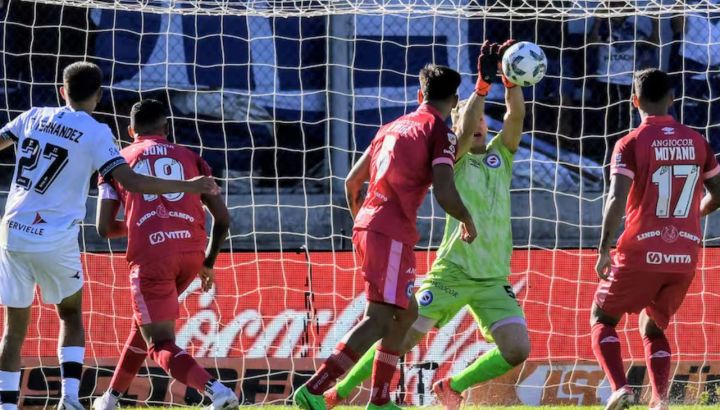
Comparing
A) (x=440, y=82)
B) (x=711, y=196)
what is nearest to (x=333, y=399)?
(x=440, y=82)

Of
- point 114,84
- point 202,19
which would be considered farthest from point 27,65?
point 202,19

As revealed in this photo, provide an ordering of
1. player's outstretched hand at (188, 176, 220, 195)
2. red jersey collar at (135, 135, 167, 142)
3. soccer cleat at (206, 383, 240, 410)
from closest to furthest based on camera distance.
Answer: player's outstretched hand at (188, 176, 220, 195)
soccer cleat at (206, 383, 240, 410)
red jersey collar at (135, 135, 167, 142)

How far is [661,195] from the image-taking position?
22.3ft

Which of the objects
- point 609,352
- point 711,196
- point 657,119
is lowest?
point 609,352

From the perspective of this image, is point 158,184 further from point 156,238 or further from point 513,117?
point 513,117

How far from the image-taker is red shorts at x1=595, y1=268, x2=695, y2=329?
683 centimetres

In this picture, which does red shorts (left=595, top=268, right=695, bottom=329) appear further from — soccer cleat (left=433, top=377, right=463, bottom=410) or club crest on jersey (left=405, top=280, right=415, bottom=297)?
club crest on jersey (left=405, top=280, right=415, bottom=297)

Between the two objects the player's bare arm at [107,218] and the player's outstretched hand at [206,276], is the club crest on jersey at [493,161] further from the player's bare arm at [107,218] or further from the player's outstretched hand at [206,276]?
the player's bare arm at [107,218]

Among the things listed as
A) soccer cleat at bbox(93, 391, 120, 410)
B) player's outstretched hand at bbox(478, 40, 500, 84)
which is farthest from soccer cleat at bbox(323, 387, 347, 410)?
player's outstretched hand at bbox(478, 40, 500, 84)

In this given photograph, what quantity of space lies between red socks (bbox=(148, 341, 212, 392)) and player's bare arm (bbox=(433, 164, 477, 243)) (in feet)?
5.35

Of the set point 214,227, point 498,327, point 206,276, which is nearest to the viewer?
point 498,327

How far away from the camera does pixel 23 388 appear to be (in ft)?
29.7

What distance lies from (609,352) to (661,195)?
0.93 metres

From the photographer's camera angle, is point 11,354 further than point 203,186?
Yes
